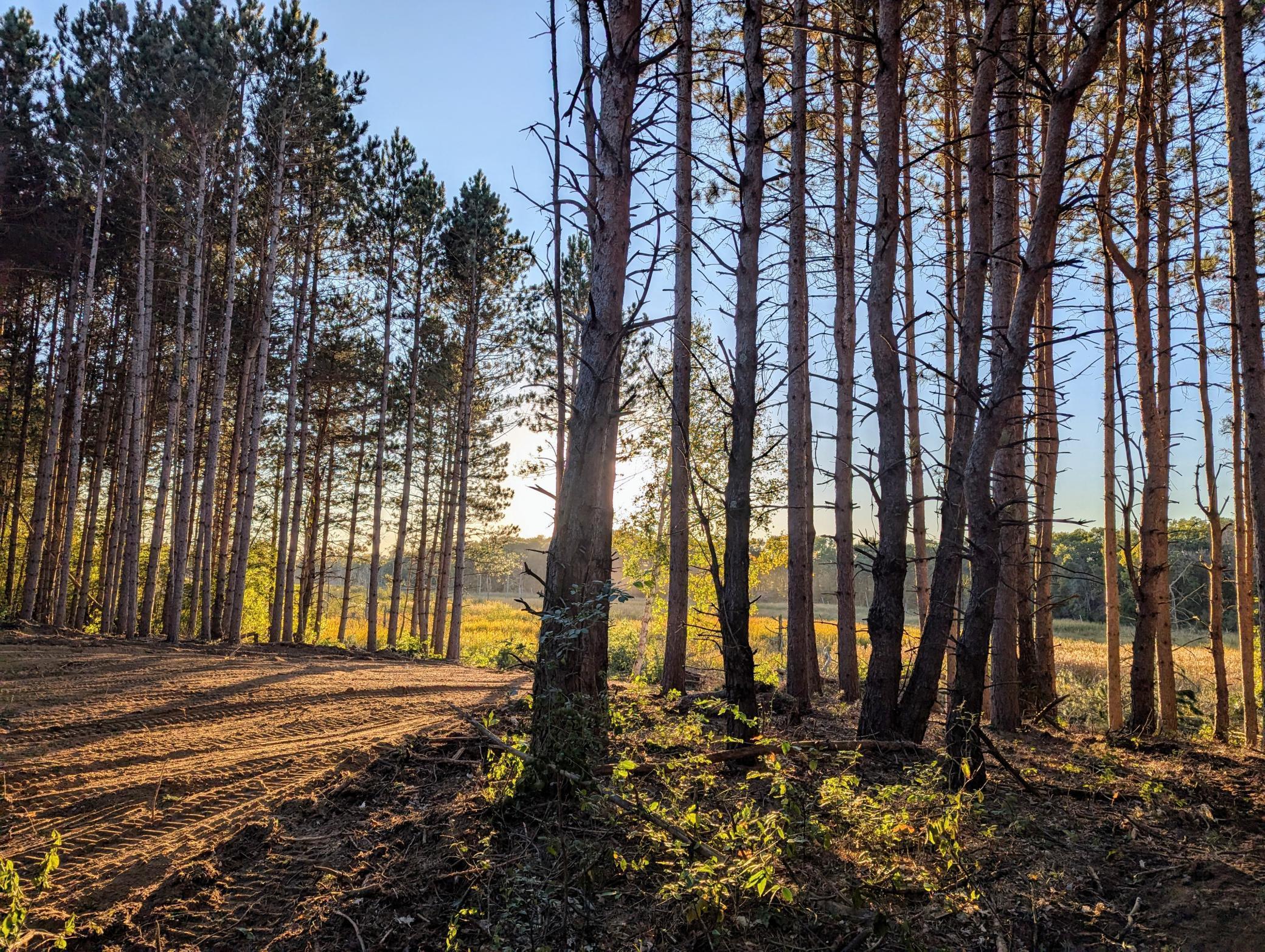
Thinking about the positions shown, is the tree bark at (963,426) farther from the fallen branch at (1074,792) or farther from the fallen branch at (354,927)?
the fallen branch at (354,927)

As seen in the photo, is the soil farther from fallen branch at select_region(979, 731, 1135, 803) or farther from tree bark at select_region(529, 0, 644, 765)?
fallen branch at select_region(979, 731, 1135, 803)

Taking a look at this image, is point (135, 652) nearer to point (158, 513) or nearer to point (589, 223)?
point (158, 513)

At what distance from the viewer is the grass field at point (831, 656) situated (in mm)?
9516

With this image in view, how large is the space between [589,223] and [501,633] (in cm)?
3037

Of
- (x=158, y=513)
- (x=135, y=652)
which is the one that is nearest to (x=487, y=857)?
(x=135, y=652)

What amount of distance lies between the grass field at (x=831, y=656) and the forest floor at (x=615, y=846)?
952 mm

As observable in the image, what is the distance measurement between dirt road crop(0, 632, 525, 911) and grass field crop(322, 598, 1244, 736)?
4.97ft

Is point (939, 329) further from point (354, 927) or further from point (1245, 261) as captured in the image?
point (354, 927)

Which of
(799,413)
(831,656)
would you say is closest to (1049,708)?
(799,413)

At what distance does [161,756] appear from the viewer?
446 cm

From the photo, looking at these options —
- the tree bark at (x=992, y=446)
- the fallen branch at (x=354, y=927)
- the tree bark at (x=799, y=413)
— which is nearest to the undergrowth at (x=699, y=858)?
the fallen branch at (x=354, y=927)

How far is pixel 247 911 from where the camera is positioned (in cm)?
272

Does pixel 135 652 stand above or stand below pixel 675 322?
below

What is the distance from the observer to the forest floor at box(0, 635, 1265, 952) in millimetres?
2600
